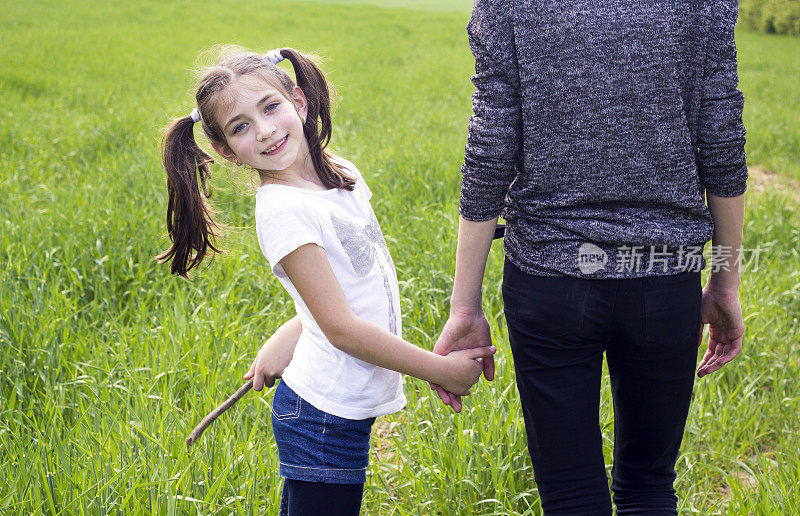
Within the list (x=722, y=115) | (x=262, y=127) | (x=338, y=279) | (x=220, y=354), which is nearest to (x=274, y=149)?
(x=262, y=127)

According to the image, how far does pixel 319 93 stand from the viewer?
1.67 metres

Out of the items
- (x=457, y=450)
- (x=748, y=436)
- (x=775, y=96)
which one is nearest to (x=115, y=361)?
(x=457, y=450)

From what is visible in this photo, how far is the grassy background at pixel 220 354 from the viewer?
2029mm

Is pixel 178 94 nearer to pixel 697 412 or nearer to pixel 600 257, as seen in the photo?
pixel 697 412

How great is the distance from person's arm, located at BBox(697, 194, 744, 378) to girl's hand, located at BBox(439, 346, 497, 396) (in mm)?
501

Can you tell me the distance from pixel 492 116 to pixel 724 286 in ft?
2.20

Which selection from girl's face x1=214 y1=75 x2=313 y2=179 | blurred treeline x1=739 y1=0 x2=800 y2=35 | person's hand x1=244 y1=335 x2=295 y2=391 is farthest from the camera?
blurred treeline x1=739 y1=0 x2=800 y2=35

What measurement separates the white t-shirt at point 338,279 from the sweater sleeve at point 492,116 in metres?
0.24

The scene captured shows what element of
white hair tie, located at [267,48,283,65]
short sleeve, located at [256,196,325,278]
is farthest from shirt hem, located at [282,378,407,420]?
white hair tie, located at [267,48,283,65]

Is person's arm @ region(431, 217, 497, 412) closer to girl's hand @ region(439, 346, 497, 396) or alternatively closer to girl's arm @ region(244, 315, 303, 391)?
girl's hand @ region(439, 346, 497, 396)

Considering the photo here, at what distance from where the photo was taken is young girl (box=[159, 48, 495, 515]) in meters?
1.36

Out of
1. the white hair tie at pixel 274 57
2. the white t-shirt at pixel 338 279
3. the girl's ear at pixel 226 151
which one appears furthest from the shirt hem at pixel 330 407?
the white hair tie at pixel 274 57

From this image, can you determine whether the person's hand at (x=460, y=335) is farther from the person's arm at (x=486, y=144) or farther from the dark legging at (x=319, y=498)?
the dark legging at (x=319, y=498)

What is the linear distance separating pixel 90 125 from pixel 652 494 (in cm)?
703
